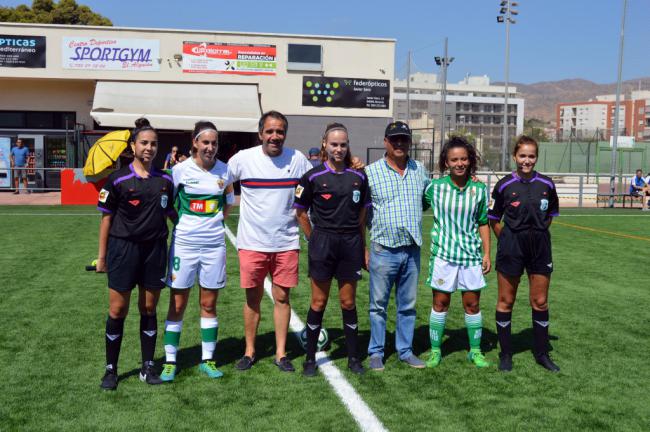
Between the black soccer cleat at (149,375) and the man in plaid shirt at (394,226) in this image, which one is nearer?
the black soccer cleat at (149,375)

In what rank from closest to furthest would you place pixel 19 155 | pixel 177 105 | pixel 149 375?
1. pixel 149 375
2. pixel 19 155
3. pixel 177 105

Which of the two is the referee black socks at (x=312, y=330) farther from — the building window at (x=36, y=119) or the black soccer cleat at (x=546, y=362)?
the building window at (x=36, y=119)

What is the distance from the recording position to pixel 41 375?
16.4ft

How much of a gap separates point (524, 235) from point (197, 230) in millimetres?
2509

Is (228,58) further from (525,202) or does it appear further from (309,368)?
(309,368)

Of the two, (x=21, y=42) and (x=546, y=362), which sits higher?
(x=21, y=42)

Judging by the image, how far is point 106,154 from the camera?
5.17 m

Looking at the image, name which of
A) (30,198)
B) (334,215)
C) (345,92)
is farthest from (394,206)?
(345,92)

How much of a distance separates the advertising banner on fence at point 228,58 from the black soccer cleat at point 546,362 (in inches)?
947

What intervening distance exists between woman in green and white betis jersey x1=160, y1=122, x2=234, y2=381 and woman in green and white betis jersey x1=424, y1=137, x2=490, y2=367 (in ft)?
5.36

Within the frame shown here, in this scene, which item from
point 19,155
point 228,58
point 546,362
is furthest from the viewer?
point 228,58

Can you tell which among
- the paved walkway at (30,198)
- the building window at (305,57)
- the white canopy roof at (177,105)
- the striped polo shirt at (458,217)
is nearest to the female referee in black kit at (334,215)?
the striped polo shirt at (458,217)

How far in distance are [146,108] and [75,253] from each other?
15557 millimetres

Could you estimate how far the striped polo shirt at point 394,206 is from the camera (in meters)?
4.99
